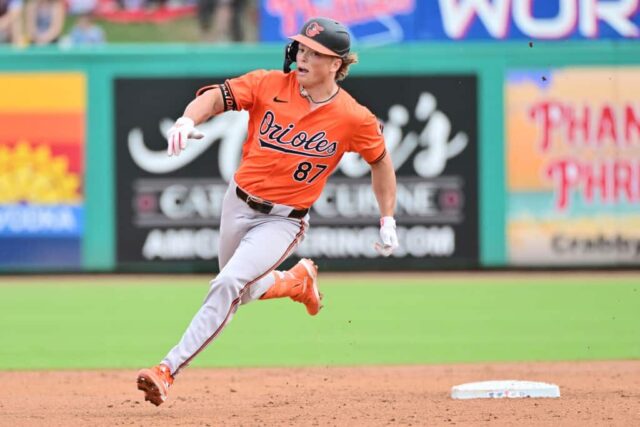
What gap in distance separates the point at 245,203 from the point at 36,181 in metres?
8.84

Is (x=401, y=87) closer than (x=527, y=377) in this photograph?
No

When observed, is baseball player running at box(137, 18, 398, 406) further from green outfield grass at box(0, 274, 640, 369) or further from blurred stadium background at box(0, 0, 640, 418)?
blurred stadium background at box(0, 0, 640, 418)

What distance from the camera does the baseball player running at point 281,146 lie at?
665 cm

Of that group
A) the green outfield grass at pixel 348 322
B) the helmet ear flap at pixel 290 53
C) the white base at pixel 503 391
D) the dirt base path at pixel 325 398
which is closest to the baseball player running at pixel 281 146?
the helmet ear flap at pixel 290 53

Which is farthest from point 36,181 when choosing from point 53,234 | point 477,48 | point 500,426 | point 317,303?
point 500,426

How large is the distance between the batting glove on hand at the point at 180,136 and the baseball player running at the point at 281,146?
0.81 feet

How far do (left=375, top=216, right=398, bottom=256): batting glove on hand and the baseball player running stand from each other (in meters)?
0.35

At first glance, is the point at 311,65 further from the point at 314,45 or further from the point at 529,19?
the point at 529,19

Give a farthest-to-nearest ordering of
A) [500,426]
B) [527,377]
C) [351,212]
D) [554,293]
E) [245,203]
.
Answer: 1. [351,212]
2. [554,293]
3. [527,377]
4. [245,203]
5. [500,426]

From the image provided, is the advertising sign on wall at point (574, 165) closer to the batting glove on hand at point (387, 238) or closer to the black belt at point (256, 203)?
the batting glove on hand at point (387, 238)

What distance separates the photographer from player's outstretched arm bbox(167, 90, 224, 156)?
6133 millimetres

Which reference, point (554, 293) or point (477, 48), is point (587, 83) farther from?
point (554, 293)

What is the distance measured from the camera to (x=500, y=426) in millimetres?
6223

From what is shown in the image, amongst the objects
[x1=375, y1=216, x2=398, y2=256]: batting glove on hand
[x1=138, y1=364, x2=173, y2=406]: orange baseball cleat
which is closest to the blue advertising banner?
[x1=375, y1=216, x2=398, y2=256]: batting glove on hand
